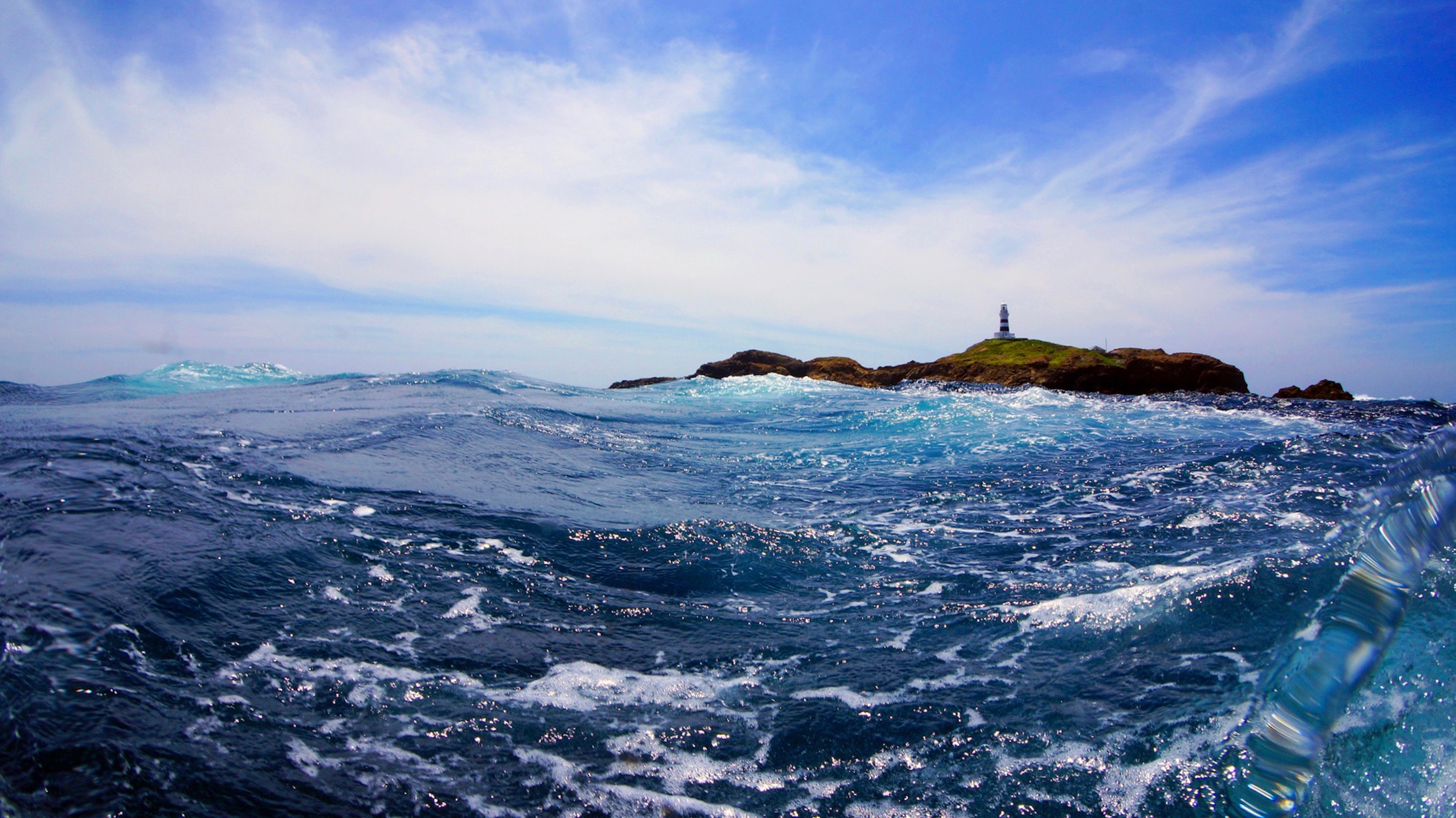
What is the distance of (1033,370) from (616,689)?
1465 inches

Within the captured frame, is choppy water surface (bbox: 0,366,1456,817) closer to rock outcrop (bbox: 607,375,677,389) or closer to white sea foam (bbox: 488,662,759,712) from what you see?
white sea foam (bbox: 488,662,759,712)

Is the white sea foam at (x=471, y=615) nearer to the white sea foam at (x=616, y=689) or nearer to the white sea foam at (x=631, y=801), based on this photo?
the white sea foam at (x=616, y=689)

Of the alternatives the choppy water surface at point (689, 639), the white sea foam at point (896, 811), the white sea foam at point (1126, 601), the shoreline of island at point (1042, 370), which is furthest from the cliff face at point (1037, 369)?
the white sea foam at point (896, 811)

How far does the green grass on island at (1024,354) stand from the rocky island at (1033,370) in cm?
4

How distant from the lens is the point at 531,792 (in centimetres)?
307

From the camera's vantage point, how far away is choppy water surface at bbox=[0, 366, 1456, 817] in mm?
3084

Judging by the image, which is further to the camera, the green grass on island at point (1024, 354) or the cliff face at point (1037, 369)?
the green grass on island at point (1024, 354)

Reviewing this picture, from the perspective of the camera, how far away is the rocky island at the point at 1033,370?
32.3m

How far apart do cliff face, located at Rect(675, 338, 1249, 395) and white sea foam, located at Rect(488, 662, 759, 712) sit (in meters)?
32.8

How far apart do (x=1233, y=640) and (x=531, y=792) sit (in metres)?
4.49

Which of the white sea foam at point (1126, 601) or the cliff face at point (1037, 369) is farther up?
the cliff face at point (1037, 369)

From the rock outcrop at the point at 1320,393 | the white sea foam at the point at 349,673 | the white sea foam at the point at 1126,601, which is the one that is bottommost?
the white sea foam at the point at 349,673

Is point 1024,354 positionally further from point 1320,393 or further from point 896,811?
point 896,811

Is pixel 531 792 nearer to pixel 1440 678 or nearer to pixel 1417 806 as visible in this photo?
pixel 1417 806
